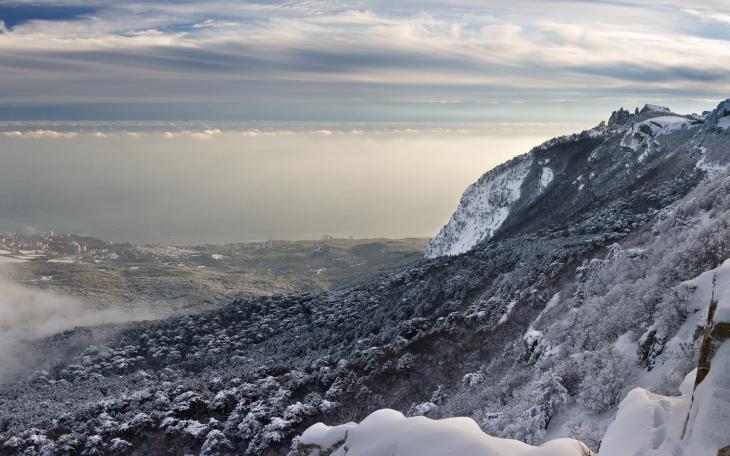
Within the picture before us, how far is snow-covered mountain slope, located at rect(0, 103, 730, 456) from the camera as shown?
48.7 feet

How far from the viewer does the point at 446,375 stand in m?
28.6

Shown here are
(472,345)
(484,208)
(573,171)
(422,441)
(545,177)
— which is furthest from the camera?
(484,208)

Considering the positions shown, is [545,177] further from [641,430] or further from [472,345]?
[641,430]

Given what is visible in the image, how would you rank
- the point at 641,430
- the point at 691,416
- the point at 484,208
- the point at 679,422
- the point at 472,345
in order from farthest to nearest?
1. the point at 484,208
2. the point at 472,345
3. the point at 641,430
4. the point at 679,422
5. the point at 691,416

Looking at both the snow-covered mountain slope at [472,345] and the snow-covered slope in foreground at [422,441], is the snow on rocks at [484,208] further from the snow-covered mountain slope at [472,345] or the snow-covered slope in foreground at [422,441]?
the snow-covered slope in foreground at [422,441]

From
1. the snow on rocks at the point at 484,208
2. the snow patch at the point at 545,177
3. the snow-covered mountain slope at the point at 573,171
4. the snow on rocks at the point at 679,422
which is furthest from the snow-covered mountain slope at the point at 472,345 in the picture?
the snow on rocks at the point at 484,208

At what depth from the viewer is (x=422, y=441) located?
9.39 m

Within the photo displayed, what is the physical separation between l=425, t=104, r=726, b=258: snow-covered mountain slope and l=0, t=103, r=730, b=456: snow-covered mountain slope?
0.68 m

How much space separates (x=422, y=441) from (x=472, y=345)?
2352 cm

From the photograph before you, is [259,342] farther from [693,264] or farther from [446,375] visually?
[693,264]

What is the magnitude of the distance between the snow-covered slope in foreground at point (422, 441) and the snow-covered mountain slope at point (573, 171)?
2521 inches

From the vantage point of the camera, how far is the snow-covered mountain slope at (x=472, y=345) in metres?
14.8

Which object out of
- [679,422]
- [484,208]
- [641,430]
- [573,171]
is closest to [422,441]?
[641,430]

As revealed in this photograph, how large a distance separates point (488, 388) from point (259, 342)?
50.4 metres
